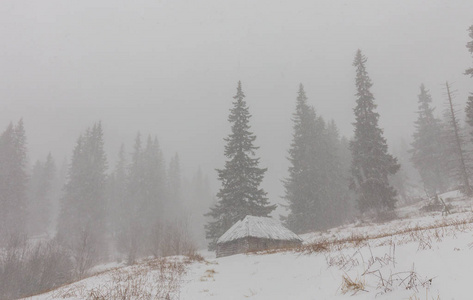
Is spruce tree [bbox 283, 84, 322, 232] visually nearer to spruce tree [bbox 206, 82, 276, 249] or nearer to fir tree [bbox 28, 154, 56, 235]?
spruce tree [bbox 206, 82, 276, 249]

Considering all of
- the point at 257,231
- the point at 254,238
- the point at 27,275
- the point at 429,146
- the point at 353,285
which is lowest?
the point at 27,275

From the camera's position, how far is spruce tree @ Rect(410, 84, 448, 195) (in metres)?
46.8

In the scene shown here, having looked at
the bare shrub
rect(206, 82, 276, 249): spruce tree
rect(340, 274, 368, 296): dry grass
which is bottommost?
the bare shrub

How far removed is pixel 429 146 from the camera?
4762 centimetres

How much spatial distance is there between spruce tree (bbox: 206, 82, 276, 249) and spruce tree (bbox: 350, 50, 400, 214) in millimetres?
9562

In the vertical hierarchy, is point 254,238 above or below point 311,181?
below

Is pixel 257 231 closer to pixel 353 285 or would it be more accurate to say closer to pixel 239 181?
pixel 239 181

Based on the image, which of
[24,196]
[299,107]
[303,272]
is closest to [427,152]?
[299,107]

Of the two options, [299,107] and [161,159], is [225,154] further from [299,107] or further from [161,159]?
[161,159]

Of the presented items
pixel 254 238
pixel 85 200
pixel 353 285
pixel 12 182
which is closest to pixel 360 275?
pixel 353 285

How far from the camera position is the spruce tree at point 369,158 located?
29438 millimetres

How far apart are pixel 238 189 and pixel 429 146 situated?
3476 cm

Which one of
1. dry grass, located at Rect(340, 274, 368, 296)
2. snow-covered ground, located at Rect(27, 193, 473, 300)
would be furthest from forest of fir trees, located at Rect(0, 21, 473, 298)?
dry grass, located at Rect(340, 274, 368, 296)

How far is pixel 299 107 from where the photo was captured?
43125mm
